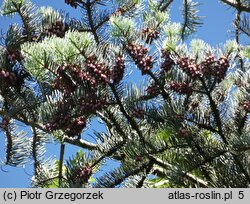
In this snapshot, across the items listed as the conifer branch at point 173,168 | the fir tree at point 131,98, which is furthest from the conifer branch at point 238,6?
the conifer branch at point 173,168

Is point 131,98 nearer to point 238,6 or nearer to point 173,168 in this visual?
point 173,168

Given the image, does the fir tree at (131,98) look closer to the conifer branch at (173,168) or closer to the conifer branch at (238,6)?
the conifer branch at (173,168)

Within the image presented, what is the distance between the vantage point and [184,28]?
3.61 m

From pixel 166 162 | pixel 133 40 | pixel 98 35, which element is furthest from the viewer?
pixel 98 35

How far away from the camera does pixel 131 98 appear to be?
2.44 meters

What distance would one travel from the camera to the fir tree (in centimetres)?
225

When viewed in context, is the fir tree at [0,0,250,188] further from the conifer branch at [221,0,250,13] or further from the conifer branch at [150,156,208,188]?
the conifer branch at [221,0,250,13]

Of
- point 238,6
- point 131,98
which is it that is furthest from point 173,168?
point 238,6

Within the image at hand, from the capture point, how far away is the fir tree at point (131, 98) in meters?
2.25

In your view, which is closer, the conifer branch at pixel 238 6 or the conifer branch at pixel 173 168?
the conifer branch at pixel 173 168

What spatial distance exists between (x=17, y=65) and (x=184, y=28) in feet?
4.45

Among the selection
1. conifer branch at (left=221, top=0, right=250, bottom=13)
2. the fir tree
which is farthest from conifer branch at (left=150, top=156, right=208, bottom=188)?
conifer branch at (left=221, top=0, right=250, bottom=13)
